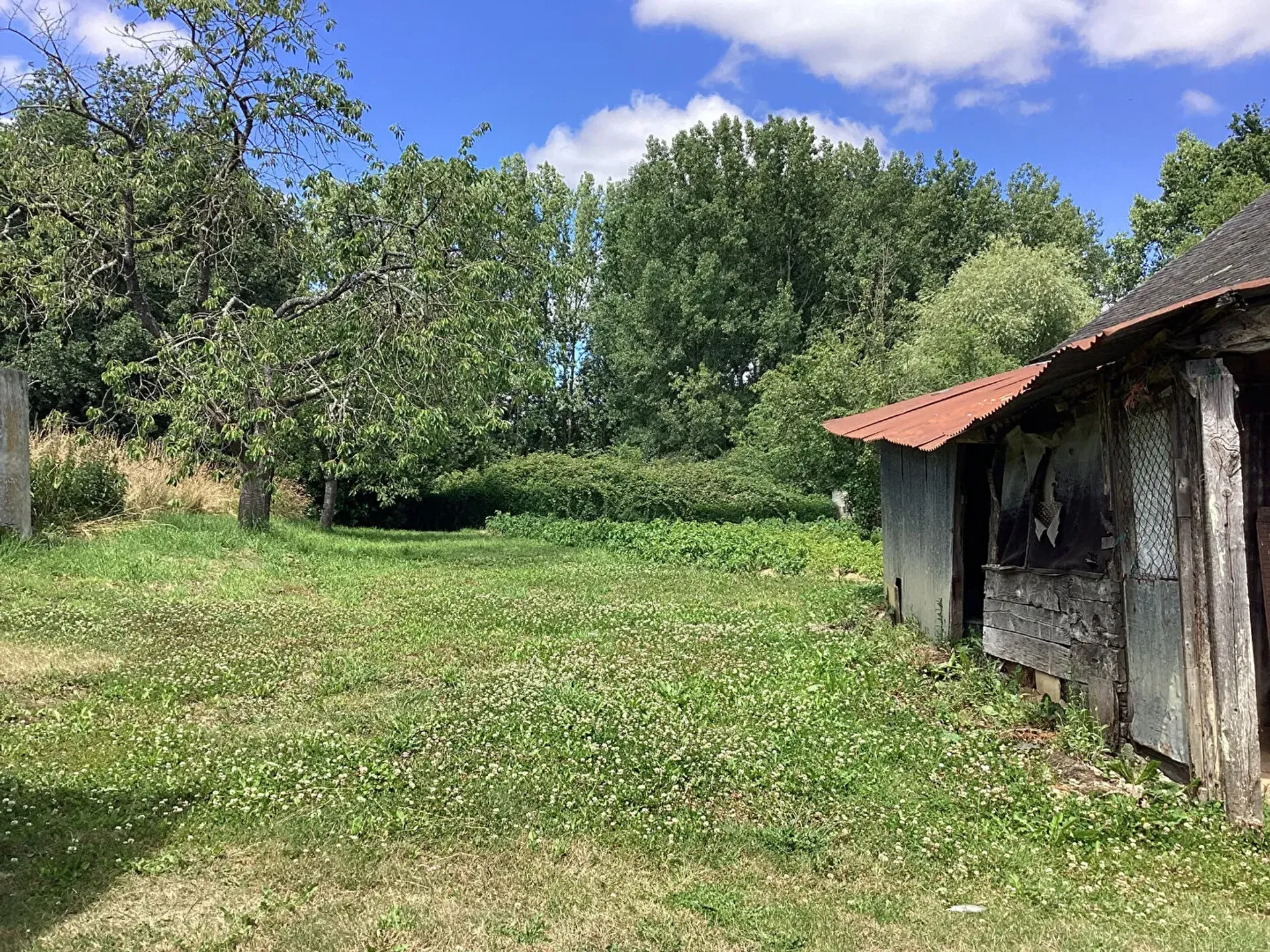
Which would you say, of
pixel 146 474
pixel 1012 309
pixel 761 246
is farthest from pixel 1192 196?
pixel 146 474

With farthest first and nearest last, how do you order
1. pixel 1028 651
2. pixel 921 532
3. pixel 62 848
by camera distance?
pixel 921 532
pixel 1028 651
pixel 62 848

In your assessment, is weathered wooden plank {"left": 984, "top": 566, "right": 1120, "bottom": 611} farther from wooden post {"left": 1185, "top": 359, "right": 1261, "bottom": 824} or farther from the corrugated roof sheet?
the corrugated roof sheet

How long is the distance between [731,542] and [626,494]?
7523 millimetres

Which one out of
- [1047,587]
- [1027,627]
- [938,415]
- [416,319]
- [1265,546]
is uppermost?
[416,319]

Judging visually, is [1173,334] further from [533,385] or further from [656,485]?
[656,485]

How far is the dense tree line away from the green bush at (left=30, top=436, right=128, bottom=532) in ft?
3.33

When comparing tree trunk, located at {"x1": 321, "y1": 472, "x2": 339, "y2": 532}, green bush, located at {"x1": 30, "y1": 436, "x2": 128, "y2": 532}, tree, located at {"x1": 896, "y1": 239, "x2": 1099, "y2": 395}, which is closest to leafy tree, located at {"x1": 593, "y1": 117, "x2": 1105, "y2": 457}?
tree, located at {"x1": 896, "y1": 239, "x2": 1099, "y2": 395}

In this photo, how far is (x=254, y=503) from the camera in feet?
50.0

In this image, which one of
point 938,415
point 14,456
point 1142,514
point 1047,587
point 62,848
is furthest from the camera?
point 14,456

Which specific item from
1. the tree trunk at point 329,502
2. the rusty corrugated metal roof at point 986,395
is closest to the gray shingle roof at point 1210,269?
the rusty corrugated metal roof at point 986,395

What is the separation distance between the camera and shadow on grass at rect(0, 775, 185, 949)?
3.53 metres

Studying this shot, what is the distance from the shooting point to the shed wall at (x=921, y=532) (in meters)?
8.26

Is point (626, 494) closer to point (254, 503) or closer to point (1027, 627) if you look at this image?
point (254, 503)

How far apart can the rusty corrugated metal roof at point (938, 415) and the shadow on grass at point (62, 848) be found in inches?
216
